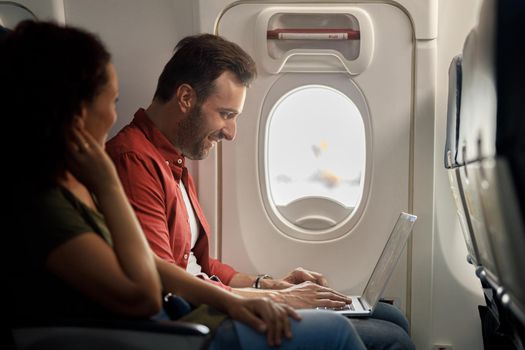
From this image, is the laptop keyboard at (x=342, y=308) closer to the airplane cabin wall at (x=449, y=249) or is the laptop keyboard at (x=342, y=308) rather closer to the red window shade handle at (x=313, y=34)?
the airplane cabin wall at (x=449, y=249)

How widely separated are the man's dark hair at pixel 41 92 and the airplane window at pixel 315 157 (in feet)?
5.78

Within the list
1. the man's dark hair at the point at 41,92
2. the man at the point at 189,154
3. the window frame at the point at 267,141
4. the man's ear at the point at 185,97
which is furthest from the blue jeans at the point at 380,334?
the man's dark hair at the point at 41,92

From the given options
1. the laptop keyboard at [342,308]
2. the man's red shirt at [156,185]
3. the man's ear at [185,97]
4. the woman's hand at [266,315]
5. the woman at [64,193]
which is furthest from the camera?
the man's ear at [185,97]

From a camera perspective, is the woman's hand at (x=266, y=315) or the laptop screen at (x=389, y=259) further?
the laptop screen at (x=389, y=259)

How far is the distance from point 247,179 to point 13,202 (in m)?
1.82

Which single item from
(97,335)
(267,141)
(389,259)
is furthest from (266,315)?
(267,141)

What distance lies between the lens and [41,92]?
161 centimetres

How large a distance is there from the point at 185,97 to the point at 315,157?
760 millimetres

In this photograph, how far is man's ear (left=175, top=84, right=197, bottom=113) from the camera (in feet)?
9.43

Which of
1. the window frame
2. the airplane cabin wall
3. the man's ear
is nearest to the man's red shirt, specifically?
the man's ear

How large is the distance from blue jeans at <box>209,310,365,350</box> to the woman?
214 millimetres

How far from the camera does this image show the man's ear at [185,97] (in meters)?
2.88

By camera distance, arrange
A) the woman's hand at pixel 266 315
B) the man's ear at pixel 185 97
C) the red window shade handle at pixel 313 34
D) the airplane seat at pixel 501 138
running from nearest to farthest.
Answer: the airplane seat at pixel 501 138, the woman's hand at pixel 266 315, the man's ear at pixel 185 97, the red window shade handle at pixel 313 34

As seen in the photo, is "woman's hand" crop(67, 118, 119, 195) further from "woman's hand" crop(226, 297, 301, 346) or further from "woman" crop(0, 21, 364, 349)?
"woman's hand" crop(226, 297, 301, 346)
